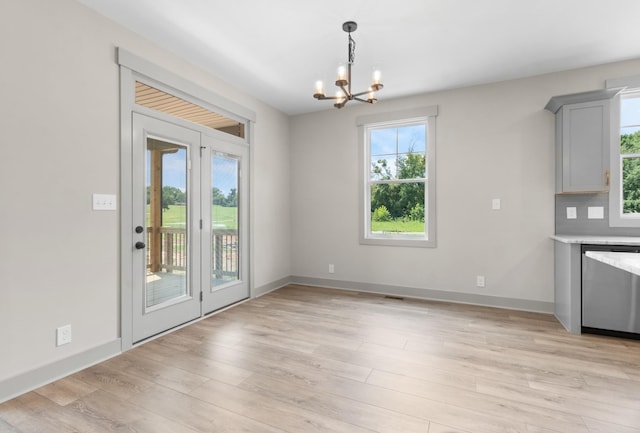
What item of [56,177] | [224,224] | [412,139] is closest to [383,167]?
[412,139]

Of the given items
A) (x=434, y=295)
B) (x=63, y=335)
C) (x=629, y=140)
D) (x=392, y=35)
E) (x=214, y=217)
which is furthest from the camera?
(x=434, y=295)

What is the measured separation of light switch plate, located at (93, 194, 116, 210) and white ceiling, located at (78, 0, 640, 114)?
150cm

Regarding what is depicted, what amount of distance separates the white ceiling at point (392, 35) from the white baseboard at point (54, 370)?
2748mm

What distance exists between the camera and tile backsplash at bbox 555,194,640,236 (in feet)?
11.4

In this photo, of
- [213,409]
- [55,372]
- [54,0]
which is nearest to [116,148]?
[54,0]

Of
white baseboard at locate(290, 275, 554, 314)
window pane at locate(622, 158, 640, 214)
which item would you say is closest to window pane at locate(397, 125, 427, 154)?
white baseboard at locate(290, 275, 554, 314)

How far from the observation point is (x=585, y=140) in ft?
10.9

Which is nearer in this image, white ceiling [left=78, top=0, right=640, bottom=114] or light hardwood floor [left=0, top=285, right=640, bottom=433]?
light hardwood floor [left=0, top=285, right=640, bottom=433]

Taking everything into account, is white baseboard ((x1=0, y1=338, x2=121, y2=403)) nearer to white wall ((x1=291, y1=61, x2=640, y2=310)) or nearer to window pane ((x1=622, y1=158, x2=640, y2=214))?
white wall ((x1=291, y1=61, x2=640, y2=310))

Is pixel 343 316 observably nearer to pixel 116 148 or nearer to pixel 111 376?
pixel 111 376

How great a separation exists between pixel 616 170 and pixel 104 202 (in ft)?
16.8

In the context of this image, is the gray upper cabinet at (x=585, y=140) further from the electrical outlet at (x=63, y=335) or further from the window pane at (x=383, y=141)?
the electrical outlet at (x=63, y=335)

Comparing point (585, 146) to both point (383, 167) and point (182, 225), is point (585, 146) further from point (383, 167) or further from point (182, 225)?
point (182, 225)

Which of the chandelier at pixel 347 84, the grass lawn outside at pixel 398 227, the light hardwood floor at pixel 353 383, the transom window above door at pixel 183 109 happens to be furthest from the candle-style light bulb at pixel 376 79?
the grass lawn outside at pixel 398 227
